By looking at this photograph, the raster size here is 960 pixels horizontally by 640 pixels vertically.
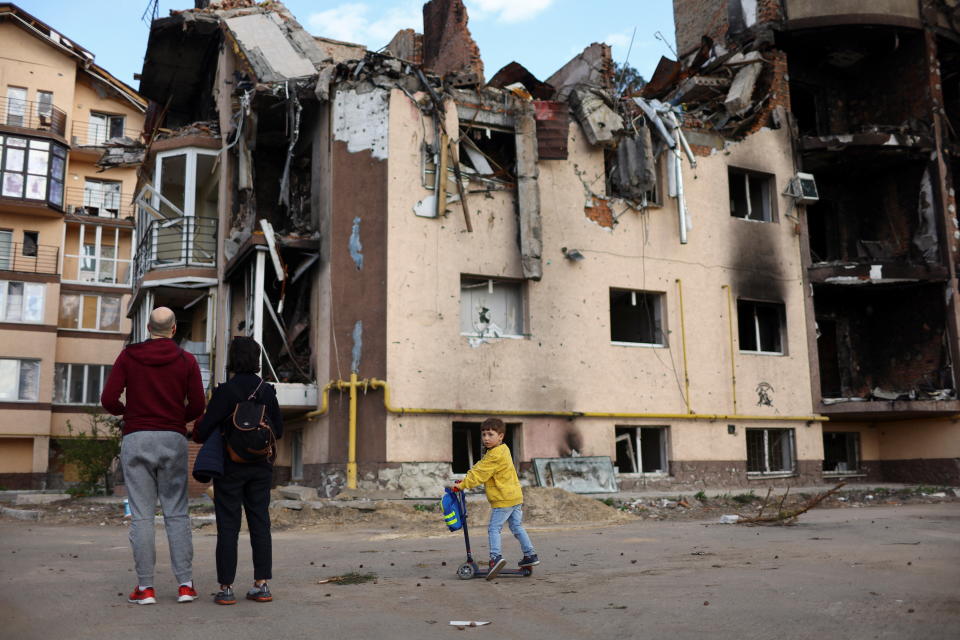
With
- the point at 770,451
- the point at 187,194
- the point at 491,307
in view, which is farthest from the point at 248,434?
the point at 770,451

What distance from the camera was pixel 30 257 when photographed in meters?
34.7

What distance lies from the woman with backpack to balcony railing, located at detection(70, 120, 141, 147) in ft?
116

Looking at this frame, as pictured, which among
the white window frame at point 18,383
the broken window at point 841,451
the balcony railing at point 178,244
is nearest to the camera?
the balcony railing at point 178,244

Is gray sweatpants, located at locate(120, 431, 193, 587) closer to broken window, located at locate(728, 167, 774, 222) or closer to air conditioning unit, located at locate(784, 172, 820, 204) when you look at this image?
broken window, located at locate(728, 167, 774, 222)

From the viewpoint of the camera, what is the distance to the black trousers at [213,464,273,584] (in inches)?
218

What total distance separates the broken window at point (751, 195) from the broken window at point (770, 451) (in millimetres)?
5105

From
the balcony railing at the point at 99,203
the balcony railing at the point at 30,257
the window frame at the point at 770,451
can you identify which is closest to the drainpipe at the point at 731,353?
the window frame at the point at 770,451

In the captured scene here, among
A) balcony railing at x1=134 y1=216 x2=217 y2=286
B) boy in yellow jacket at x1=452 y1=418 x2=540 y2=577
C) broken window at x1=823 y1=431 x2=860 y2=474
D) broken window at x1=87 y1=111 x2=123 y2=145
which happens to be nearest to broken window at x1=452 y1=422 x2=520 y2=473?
balcony railing at x1=134 y1=216 x2=217 y2=286

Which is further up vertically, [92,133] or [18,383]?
[92,133]

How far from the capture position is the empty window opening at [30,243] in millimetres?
34959

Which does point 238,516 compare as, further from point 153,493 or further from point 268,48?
point 268,48

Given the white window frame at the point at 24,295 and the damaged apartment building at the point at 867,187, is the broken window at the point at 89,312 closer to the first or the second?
the white window frame at the point at 24,295

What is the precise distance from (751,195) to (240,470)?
17685 mm

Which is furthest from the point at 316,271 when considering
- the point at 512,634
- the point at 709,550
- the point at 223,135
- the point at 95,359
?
the point at 95,359
